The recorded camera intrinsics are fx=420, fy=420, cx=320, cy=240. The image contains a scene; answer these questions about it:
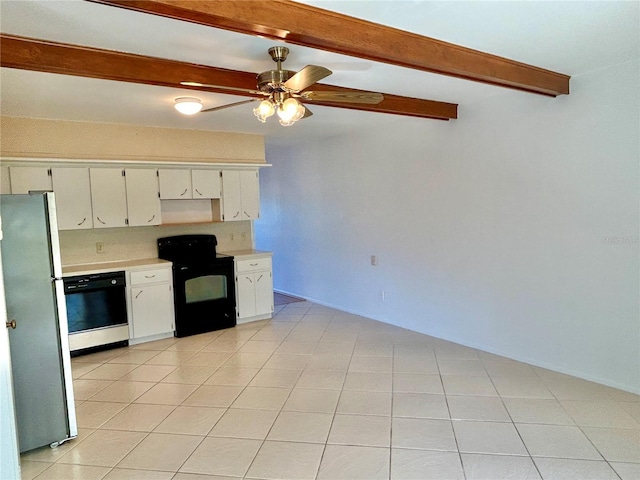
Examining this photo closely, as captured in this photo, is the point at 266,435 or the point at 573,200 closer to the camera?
the point at 266,435

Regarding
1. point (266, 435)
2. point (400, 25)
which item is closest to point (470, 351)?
point (266, 435)

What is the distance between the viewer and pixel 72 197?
4.32m

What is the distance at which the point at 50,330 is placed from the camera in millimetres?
2637

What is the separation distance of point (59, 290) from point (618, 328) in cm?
397

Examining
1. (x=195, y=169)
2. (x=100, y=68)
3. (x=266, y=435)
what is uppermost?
(x=100, y=68)

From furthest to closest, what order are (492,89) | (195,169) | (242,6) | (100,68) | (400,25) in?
(195,169) → (492,89) → (100,68) → (400,25) → (242,6)

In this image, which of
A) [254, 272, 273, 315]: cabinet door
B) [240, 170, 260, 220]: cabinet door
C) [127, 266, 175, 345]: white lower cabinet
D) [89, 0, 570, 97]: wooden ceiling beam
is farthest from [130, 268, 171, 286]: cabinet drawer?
[89, 0, 570, 97]: wooden ceiling beam

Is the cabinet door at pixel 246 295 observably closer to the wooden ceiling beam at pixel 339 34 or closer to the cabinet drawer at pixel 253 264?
the cabinet drawer at pixel 253 264

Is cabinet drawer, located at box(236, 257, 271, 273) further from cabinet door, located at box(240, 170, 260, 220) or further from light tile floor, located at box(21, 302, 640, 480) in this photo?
light tile floor, located at box(21, 302, 640, 480)

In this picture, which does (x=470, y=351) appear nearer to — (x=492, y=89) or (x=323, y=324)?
(x=323, y=324)

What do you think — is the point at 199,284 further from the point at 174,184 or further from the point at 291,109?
the point at 291,109

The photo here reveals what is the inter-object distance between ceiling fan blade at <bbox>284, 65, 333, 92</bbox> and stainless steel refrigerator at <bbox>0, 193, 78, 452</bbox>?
5.37 feet

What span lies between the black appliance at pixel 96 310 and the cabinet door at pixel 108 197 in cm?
59

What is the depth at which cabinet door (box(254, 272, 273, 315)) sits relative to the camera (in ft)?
17.7
